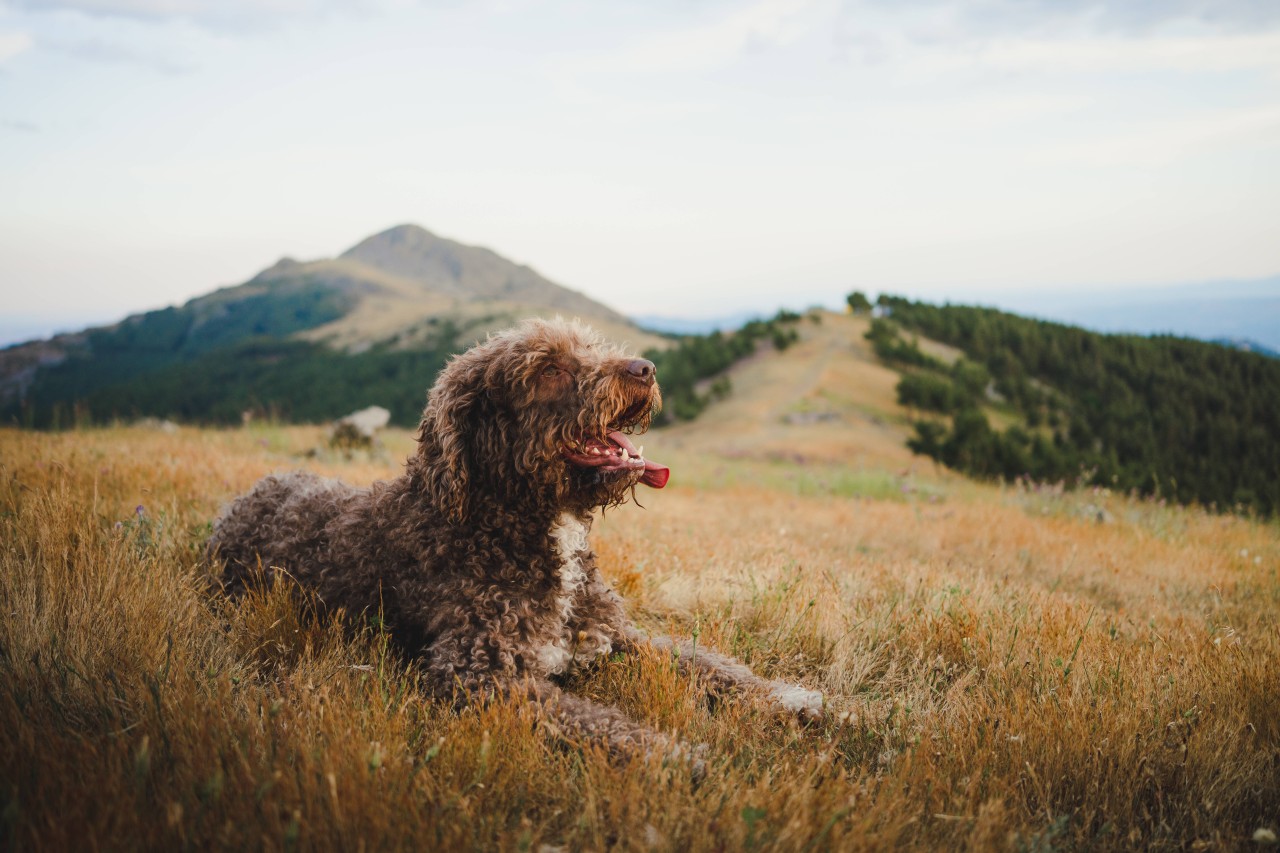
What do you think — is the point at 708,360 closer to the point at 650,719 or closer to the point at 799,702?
the point at 799,702

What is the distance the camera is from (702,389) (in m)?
46.8

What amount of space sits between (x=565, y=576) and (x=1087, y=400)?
2314 inches

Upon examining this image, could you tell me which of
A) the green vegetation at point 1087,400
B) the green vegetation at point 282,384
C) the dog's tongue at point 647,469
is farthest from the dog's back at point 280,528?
the green vegetation at point 282,384

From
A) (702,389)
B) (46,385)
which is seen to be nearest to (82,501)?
(702,389)

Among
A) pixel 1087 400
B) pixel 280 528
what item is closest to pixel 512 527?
pixel 280 528

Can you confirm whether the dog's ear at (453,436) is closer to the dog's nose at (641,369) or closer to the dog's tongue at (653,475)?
the dog's nose at (641,369)

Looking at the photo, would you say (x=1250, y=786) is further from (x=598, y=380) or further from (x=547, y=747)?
(x=598, y=380)

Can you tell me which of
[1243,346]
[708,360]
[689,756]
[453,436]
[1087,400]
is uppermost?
[1243,346]

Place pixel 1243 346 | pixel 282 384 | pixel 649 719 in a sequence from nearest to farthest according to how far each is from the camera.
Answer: pixel 649 719 < pixel 1243 346 < pixel 282 384

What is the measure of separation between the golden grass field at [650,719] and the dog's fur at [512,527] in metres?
0.26

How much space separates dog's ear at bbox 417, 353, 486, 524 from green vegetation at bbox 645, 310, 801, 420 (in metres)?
38.4

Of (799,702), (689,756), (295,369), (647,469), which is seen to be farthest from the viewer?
(295,369)

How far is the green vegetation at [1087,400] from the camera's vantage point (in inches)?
1236

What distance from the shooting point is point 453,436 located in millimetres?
3510
